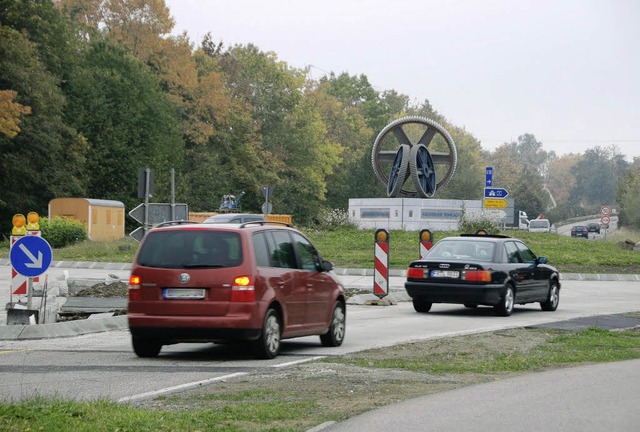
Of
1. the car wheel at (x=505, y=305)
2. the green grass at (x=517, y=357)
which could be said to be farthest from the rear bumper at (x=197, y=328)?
the car wheel at (x=505, y=305)

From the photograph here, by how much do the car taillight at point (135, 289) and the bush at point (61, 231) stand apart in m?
38.4

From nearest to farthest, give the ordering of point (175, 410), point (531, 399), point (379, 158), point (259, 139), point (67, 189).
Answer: point (175, 410) < point (531, 399) < point (379, 158) < point (67, 189) < point (259, 139)

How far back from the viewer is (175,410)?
9.40 m

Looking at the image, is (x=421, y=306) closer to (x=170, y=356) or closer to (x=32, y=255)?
(x=32, y=255)

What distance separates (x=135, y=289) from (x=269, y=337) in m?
1.66

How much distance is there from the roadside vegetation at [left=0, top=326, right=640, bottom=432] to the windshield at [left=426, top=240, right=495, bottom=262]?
15.7ft

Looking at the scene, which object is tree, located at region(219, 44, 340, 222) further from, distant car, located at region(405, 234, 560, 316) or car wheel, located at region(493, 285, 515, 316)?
car wheel, located at region(493, 285, 515, 316)

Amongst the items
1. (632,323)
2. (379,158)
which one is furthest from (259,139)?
(632,323)

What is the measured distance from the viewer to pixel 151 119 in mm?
71688

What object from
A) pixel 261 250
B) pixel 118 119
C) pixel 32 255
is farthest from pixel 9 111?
pixel 261 250

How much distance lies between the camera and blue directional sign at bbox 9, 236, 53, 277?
1688cm

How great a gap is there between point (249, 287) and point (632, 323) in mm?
9398

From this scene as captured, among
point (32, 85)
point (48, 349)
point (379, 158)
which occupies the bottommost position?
point (48, 349)

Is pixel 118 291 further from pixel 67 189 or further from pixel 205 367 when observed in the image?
pixel 67 189
